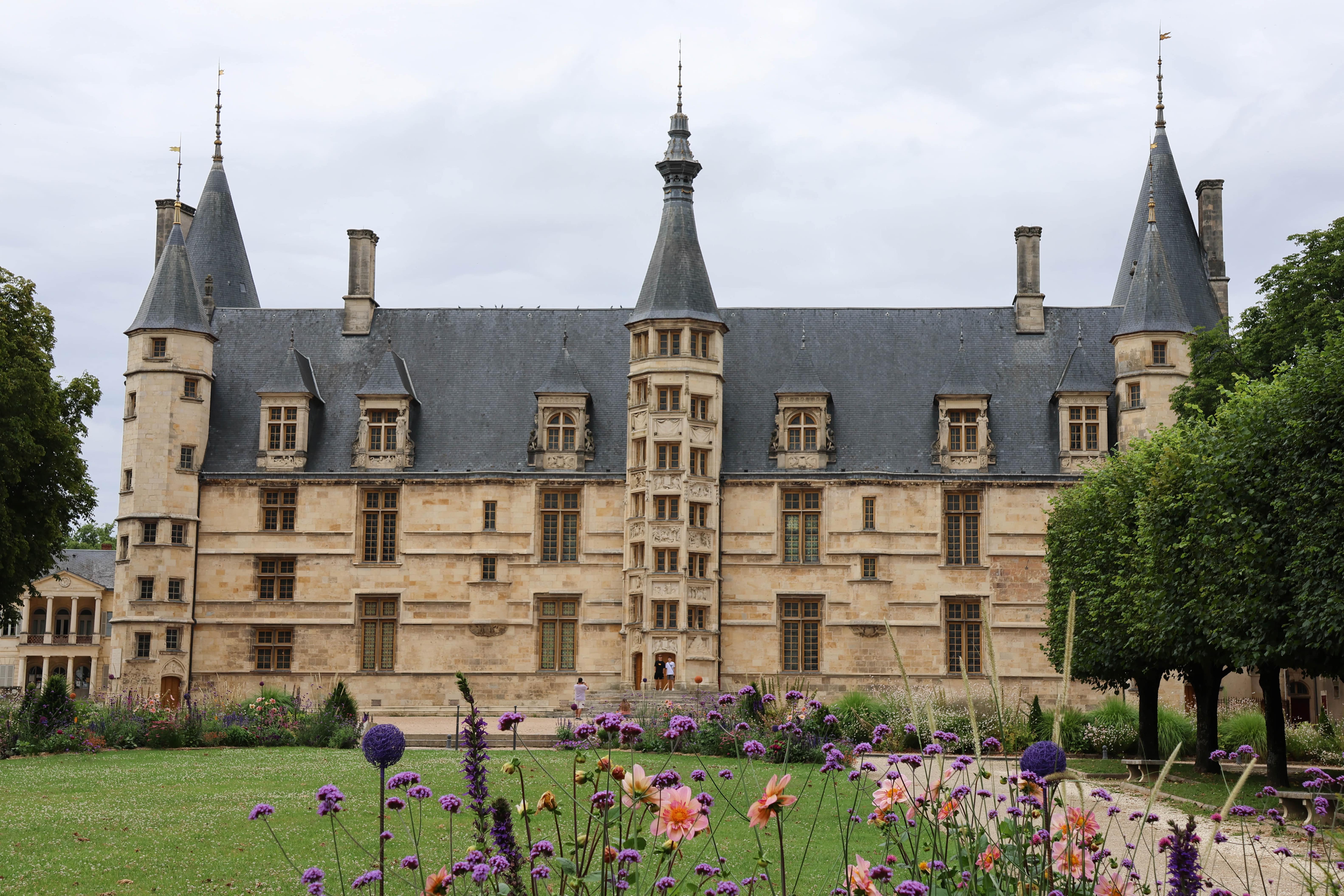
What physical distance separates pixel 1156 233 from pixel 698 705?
18109 mm

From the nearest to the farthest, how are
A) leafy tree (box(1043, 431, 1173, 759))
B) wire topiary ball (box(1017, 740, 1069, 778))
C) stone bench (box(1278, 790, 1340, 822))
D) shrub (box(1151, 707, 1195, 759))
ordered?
wire topiary ball (box(1017, 740, 1069, 778)) → stone bench (box(1278, 790, 1340, 822)) → leafy tree (box(1043, 431, 1173, 759)) → shrub (box(1151, 707, 1195, 759))

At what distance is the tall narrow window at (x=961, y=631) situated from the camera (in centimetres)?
3562

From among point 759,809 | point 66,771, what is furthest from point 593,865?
point 66,771

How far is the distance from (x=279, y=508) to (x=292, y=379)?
3.60 meters

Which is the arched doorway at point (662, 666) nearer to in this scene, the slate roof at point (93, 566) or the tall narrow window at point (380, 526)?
the tall narrow window at point (380, 526)

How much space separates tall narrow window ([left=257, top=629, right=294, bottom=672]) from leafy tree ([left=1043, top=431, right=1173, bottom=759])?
65.7 feet

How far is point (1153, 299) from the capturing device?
36000mm

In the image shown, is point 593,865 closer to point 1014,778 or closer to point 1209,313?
point 1014,778

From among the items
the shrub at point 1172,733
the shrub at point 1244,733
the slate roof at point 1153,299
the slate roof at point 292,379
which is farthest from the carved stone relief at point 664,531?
the shrub at point 1244,733

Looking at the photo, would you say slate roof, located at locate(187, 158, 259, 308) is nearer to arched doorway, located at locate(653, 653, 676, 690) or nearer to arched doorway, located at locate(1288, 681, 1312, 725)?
arched doorway, located at locate(653, 653, 676, 690)

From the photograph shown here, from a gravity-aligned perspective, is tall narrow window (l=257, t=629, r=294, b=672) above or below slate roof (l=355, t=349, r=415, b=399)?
below

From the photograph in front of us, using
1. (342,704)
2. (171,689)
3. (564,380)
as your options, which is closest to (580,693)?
(342,704)

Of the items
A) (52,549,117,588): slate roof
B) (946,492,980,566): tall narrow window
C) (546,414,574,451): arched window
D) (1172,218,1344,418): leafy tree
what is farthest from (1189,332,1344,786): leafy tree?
(52,549,117,588): slate roof

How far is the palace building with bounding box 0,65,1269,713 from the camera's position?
35.5m
